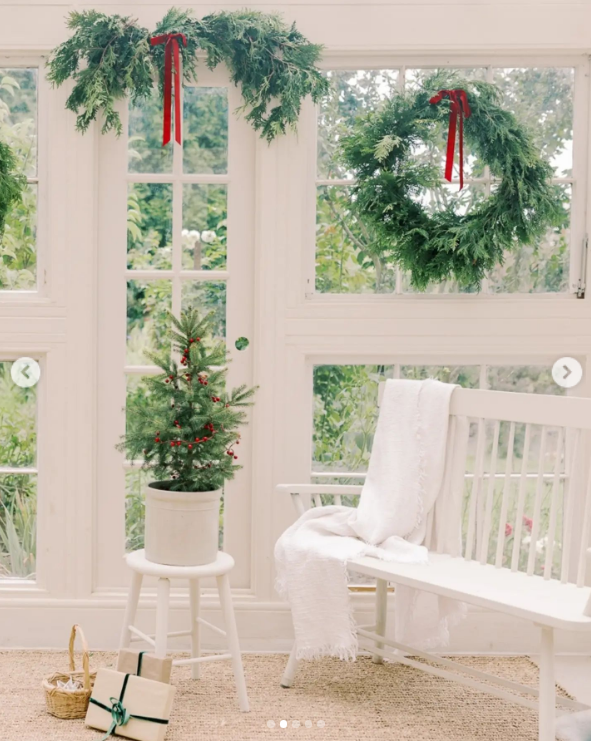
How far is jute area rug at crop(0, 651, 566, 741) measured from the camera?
92.4 inches

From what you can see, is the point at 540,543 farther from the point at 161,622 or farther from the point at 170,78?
the point at 170,78

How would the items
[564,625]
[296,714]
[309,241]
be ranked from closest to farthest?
Result: [564,625], [296,714], [309,241]

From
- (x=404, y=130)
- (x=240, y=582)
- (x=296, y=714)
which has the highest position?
(x=404, y=130)

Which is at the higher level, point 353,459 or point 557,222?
point 557,222

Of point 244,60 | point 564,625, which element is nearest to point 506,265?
point 244,60

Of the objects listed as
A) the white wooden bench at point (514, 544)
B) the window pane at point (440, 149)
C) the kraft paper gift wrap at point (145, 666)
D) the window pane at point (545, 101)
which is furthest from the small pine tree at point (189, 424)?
the window pane at point (545, 101)

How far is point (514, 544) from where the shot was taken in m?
2.46

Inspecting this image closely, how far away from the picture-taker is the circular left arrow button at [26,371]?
9.94ft

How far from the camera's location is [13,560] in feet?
10.1

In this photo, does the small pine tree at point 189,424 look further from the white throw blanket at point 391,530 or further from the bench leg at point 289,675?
the bench leg at point 289,675

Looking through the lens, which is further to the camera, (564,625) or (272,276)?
(272,276)

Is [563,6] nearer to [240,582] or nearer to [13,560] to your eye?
[240,582]

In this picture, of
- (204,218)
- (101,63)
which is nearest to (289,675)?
(204,218)

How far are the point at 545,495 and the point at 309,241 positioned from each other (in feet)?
4.31
